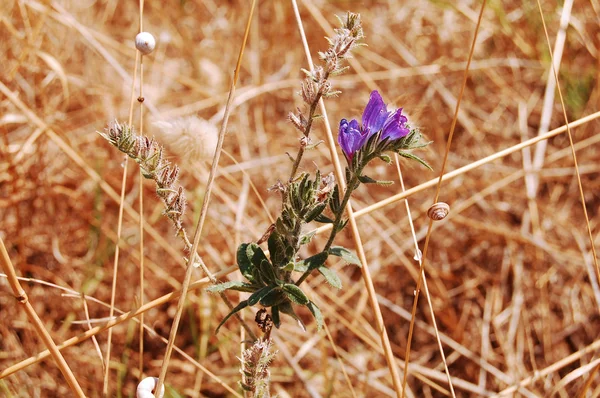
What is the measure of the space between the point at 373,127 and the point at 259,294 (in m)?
0.38

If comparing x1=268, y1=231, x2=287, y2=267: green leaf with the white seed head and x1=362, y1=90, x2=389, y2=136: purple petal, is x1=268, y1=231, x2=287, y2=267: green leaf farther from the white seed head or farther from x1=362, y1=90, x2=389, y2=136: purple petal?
the white seed head

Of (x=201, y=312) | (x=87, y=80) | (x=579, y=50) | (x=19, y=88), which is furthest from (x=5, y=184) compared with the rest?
(x=579, y=50)

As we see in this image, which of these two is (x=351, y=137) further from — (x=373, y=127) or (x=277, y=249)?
(x=277, y=249)

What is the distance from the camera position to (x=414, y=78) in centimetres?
288

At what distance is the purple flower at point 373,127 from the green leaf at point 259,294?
30 cm

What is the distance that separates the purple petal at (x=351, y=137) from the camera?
3.50 feet

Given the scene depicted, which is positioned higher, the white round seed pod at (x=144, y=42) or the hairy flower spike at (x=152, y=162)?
the white round seed pod at (x=144, y=42)

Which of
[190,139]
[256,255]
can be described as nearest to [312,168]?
[190,139]

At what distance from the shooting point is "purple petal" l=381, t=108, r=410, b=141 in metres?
1.01

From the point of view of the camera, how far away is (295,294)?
1118mm

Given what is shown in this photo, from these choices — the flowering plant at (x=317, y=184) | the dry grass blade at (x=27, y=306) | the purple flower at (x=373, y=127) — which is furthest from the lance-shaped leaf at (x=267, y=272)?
the dry grass blade at (x=27, y=306)

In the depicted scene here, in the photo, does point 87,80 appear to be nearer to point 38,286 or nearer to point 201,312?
point 38,286

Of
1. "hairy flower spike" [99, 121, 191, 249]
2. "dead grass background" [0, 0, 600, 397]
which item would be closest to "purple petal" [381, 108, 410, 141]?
"hairy flower spike" [99, 121, 191, 249]

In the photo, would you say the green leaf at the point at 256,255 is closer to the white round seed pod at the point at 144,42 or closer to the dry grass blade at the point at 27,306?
the dry grass blade at the point at 27,306
